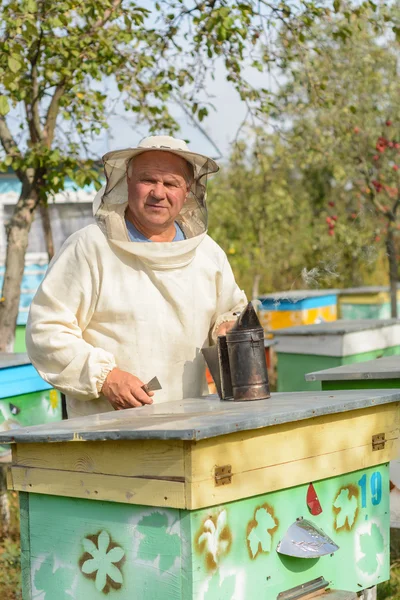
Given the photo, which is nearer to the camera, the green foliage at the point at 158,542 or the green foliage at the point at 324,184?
the green foliage at the point at 158,542

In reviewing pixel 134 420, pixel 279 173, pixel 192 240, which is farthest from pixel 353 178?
pixel 134 420

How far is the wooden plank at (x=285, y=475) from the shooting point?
2.10 metres

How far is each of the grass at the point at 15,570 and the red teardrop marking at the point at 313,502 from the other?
1618mm

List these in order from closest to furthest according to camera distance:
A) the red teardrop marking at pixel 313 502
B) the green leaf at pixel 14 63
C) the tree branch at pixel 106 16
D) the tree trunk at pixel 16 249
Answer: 1. the red teardrop marking at pixel 313 502
2. the green leaf at pixel 14 63
3. the tree branch at pixel 106 16
4. the tree trunk at pixel 16 249

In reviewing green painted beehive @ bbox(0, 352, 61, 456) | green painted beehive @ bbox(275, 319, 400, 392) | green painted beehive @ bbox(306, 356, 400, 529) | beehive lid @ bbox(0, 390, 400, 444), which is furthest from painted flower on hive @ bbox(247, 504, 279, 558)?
green painted beehive @ bbox(275, 319, 400, 392)

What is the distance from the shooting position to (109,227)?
296 cm

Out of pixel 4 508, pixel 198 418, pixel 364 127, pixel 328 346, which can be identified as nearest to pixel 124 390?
pixel 198 418

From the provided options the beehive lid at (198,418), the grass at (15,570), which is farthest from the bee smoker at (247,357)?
the grass at (15,570)

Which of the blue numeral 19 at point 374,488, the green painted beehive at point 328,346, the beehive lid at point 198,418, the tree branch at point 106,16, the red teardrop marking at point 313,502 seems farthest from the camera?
the green painted beehive at point 328,346

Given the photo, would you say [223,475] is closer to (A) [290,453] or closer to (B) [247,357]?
(A) [290,453]

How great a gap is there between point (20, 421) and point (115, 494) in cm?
263

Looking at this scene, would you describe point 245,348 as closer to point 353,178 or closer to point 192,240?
point 192,240

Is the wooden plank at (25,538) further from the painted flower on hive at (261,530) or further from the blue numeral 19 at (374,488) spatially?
the blue numeral 19 at (374,488)

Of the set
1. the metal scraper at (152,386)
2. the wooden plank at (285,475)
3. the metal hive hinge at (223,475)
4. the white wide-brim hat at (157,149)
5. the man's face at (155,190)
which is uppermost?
the white wide-brim hat at (157,149)
